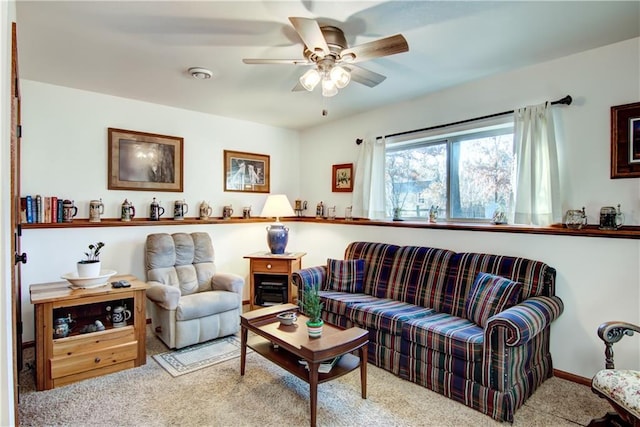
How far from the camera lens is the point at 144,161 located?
3807 millimetres

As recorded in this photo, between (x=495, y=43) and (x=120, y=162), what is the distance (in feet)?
11.8

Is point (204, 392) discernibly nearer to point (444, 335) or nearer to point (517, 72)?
point (444, 335)

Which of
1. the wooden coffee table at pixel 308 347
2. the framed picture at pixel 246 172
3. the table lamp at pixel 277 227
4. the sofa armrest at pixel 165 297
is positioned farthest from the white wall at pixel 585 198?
the framed picture at pixel 246 172

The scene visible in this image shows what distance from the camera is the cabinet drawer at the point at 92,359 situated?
2498 millimetres

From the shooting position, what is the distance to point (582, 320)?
2572 millimetres

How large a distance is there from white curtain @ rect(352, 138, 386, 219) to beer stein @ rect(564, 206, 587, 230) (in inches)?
70.3

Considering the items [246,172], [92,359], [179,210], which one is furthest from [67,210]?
[246,172]

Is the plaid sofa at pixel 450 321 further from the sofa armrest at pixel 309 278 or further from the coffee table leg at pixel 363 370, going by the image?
the coffee table leg at pixel 363 370

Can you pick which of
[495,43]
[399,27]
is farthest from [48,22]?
[495,43]

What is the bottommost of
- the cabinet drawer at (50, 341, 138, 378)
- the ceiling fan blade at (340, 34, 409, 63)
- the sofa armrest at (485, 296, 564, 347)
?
the cabinet drawer at (50, 341, 138, 378)

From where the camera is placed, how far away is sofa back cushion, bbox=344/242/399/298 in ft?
11.2

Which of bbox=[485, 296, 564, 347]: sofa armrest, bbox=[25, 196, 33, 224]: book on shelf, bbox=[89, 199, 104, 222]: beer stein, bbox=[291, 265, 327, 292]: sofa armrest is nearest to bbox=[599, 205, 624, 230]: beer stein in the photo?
bbox=[485, 296, 564, 347]: sofa armrest

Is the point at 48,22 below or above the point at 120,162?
above

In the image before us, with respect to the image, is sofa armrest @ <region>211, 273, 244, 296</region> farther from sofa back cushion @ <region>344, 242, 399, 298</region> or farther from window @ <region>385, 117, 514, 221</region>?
window @ <region>385, 117, 514, 221</region>
